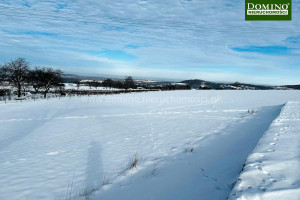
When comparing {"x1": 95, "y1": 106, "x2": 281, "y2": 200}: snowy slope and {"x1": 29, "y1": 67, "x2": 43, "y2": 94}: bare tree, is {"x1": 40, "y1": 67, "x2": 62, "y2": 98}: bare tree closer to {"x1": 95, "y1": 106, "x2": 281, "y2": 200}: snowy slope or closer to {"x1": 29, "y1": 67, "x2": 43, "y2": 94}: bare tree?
{"x1": 29, "y1": 67, "x2": 43, "y2": 94}: bare tree

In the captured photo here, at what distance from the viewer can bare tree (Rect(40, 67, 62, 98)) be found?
154ft

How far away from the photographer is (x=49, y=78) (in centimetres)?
4922

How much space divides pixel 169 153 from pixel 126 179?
7.96 feet

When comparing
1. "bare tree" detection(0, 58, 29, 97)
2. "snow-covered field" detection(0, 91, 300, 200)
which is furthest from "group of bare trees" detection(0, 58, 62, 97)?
"snow-covered field" detection(0, 91, 300, 200)

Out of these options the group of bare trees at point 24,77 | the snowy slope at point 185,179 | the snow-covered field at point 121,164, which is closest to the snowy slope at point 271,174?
the snow-covered field at point 121,164

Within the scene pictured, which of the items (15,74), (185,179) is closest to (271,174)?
(185,179)

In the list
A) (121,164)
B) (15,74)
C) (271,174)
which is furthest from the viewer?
(15,74)

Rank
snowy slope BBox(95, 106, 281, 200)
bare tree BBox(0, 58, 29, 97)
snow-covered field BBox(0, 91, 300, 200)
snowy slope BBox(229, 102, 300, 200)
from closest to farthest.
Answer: snowy slope BBox(229, 102, 300, 200) → snowy slope BBox(95, 106, 281, 200) → snow-covered field BBox(0, 91, 300, 200) → bare tree BBox(0, 58, 29, 97)

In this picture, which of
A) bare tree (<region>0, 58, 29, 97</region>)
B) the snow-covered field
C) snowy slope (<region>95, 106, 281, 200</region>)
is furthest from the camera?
bare tree (<region>0, 58, 29, 97</region>)

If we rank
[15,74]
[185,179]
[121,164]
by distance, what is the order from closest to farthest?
[185,179], [121,164], [15,74]

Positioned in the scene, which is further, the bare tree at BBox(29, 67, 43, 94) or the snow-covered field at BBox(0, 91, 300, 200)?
the bare tree at BBox(29, 67, 43, 94)

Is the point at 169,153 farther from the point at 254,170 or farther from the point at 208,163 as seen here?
the point at 254,170

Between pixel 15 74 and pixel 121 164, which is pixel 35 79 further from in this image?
pixel 121 164

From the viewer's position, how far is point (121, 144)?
320 inches
